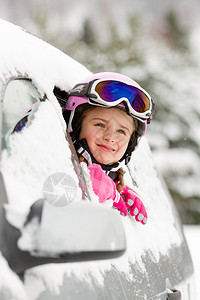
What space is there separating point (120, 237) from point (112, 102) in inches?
46.5

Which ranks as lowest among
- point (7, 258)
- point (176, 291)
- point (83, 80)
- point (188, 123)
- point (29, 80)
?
point (176, 291)

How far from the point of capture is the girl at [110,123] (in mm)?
2105

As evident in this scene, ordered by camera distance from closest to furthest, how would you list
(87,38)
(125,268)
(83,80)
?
(125,268)
(83,80)
(87,38)

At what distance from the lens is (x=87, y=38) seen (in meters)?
34.2

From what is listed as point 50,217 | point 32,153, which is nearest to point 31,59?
point 32,153

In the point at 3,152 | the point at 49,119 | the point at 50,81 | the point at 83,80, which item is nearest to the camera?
the point at 3,152

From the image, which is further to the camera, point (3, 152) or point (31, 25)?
point (31, 25)

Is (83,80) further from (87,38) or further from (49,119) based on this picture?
(87,38)

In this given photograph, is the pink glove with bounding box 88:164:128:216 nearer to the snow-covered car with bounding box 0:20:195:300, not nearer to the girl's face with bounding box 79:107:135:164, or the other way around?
the snow-covered car with bounding box 0:20:195:300

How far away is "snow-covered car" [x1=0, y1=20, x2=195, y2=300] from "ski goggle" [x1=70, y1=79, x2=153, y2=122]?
10 cm

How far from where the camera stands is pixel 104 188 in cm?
190

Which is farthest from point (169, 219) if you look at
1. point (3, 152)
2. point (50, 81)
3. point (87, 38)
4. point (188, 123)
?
point (87, 38)

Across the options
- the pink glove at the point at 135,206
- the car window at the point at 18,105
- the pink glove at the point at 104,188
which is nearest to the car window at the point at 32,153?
the car window at the point at 18,105

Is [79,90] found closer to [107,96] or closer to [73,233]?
[107,96]
